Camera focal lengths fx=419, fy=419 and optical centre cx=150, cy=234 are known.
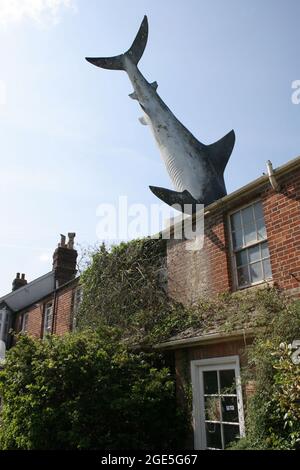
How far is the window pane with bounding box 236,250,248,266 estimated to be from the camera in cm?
831

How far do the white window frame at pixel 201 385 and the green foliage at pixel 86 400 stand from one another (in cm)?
31

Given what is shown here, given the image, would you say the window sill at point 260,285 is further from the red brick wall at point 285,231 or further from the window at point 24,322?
the window at point 24,322

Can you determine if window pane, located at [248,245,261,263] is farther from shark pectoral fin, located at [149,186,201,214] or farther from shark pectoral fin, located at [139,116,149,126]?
shark pectoral fin, located at [139,116,149,126]

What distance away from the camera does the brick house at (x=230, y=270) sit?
22.2 ft

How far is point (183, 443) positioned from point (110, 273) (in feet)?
16.2

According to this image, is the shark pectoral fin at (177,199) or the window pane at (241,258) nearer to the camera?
the window pane at (241,258)

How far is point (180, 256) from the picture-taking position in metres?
9.87

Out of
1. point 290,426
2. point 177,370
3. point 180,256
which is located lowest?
point 290,426

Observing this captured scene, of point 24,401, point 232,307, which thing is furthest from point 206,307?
point 24,401

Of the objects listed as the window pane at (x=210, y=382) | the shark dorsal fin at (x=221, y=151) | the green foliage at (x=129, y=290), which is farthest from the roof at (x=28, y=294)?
the window pane at (x=210, y=382)

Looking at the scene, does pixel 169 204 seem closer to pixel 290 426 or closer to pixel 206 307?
pixel 206 307

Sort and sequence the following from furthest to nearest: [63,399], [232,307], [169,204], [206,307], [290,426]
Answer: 1. [169,204]
2. [206,307]
3. [232,307]
4. [63,399]
5. [290,426]

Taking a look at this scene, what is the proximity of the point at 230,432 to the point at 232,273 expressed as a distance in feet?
9.84

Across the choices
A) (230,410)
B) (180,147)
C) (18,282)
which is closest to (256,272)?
(230,410)
